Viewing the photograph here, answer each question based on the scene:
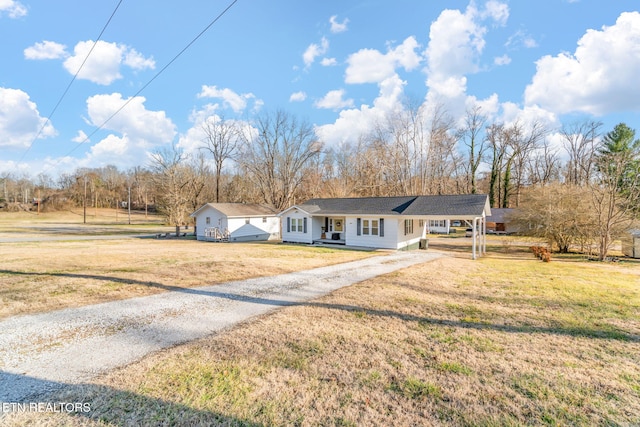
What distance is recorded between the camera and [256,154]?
36.5 metres

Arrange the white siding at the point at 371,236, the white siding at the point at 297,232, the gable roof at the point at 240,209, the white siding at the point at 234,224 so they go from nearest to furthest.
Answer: the white siding at the point at 371,236 → the white siding at the point at 297,232 → the white siding at the point at 234,224 → the gable roof at the point at 240,209

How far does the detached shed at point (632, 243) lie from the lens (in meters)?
19.0

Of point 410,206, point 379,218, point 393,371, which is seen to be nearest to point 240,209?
point 379,218

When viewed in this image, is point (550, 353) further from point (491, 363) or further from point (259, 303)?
point (259, 303)

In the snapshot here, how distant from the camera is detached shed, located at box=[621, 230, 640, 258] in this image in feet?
62.5

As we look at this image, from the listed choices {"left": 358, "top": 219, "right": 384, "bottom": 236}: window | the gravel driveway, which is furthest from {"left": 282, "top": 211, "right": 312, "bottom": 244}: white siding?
the gravel driveway

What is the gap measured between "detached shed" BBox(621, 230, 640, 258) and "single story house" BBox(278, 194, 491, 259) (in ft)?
27.5

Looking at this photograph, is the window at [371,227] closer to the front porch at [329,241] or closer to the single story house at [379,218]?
the single story house at [379,218]

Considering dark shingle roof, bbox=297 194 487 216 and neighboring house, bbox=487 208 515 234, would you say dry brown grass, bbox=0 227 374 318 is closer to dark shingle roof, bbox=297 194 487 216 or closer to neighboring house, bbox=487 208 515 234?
dark shingle roof, bbox=297 194 487 216

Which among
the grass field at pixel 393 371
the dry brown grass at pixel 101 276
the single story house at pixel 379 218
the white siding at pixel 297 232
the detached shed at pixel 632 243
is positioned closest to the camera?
the grass field at pixel 393 371

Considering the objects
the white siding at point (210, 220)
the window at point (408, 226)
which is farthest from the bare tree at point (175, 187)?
the window at point (408, 226)

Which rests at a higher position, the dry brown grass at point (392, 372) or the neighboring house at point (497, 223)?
the neighboring house at point (497, 223)

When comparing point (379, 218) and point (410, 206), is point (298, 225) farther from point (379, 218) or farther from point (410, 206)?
point (410, 206)

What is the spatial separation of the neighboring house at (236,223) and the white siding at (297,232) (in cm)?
230
